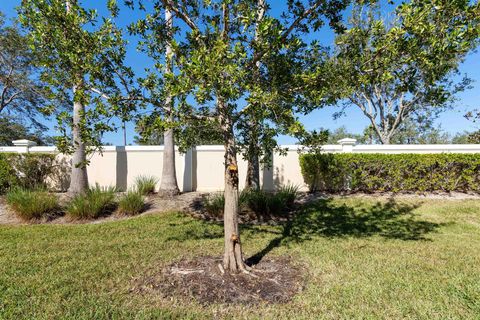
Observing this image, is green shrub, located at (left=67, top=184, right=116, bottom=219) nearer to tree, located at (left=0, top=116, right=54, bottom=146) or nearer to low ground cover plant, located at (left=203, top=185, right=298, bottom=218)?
low ground cover plant, located at (left=203, top=185, right=298, bottom=218)

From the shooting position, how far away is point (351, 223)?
716 centimetres

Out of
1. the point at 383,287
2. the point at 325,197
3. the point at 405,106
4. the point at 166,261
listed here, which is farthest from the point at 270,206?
the point at 405,106

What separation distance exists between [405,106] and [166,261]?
18605mm

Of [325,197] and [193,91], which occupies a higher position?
[193,91]

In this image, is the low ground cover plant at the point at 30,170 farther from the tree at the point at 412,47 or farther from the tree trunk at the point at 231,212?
the tree at the point at 412,47

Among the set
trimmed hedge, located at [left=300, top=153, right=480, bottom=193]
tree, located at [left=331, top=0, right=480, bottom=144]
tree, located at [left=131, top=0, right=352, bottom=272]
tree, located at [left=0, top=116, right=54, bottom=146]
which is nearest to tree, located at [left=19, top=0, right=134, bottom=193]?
tree, located at [left=131, top=0, right=352, bottom=272]

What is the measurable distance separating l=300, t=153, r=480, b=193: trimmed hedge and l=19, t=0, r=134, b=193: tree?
6.78m

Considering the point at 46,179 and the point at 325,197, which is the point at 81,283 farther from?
the point at 46,179

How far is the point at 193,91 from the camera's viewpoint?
3074 millimetres

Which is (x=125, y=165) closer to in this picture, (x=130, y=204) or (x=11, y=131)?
(x=130, y=204)

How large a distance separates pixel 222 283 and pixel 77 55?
3253 millimetres

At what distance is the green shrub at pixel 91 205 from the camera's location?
749 centimetres

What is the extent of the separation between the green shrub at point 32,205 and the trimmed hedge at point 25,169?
2.72 metres

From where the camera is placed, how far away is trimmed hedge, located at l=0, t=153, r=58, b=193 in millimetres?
10305
